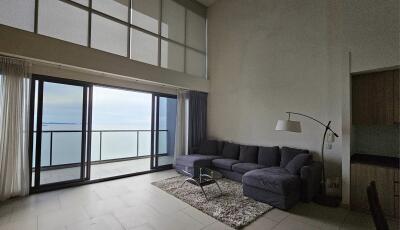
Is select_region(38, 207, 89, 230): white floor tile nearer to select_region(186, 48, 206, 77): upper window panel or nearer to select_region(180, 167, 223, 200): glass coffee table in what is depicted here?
select_region(180, 167, 223, 200): glass coffee table

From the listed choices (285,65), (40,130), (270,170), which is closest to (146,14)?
(40,130)

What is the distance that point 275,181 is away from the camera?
3.07 m

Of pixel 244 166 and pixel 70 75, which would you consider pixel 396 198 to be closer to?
pixel 244 166

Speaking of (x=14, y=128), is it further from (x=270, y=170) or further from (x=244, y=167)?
(x=270, y=170)

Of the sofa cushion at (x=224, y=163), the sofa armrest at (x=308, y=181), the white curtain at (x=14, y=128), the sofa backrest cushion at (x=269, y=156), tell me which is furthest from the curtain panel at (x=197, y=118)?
the white curtain at (x=14, y=128)

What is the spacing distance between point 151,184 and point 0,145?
265cm

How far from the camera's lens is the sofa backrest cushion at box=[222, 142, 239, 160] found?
502 cm

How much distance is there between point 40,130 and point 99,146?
106 inches

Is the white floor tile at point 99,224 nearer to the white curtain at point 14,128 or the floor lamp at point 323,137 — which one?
the white curtain at point 14,128

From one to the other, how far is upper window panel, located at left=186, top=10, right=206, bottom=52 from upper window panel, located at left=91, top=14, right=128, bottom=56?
2.04m

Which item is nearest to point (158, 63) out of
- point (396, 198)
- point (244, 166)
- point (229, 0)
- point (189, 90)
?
point (189, 90)

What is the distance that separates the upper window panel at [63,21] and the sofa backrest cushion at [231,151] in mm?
4085

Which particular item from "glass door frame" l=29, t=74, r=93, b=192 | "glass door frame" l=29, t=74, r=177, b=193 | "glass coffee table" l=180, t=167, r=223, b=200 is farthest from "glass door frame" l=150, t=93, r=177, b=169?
"glass door frame" l=29, t=74, r=93, b=192

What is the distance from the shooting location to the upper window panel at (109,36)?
409cm
